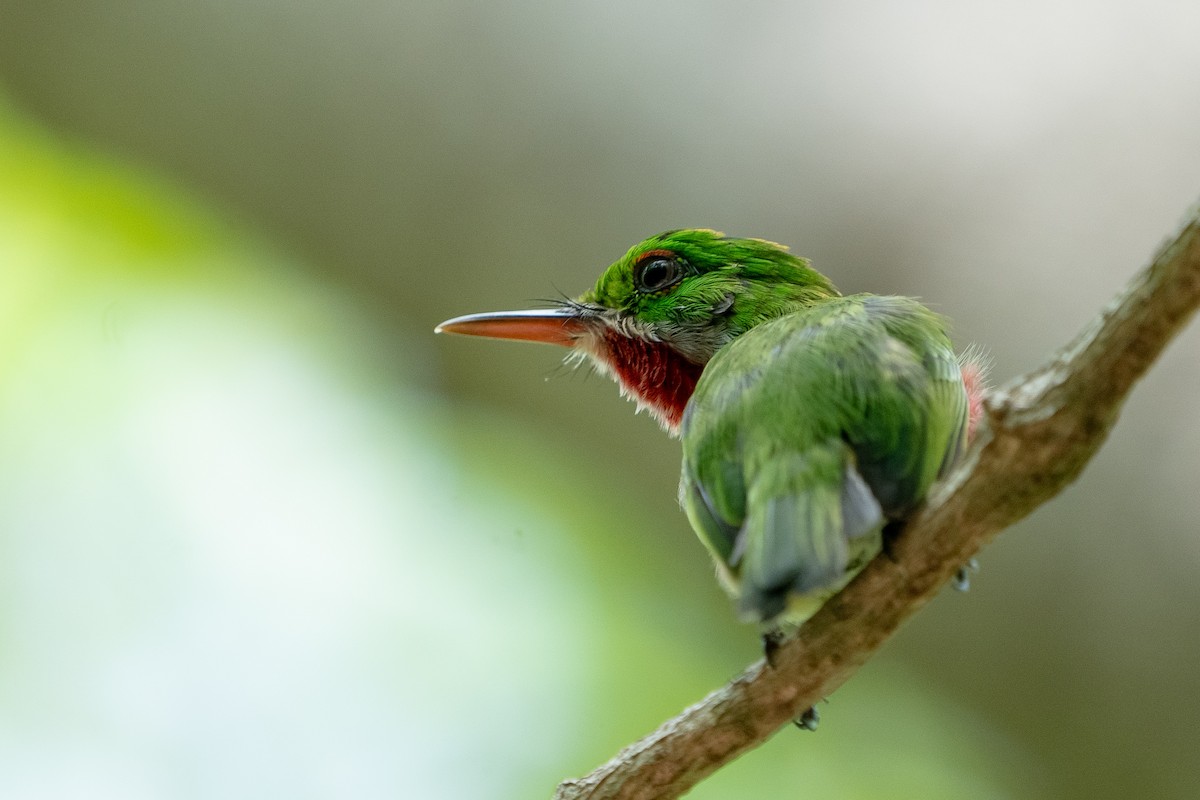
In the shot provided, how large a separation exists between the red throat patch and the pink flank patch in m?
0.79

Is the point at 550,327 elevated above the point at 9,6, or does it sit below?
below

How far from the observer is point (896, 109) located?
5.71m

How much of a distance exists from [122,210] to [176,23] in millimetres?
2314

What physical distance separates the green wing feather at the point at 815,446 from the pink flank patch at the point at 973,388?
23cm

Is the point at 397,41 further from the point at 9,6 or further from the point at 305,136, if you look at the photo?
the point at 9,6

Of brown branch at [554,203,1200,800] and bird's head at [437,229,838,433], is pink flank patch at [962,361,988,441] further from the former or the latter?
brown branch at [554,203,1200,800]

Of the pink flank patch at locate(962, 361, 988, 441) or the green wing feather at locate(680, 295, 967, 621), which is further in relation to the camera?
the pink flank patch at locate(962, 361, 988, 441)

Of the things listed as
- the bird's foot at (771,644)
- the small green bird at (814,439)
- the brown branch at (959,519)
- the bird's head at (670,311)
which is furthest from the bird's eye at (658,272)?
the brown branch at (959,519)

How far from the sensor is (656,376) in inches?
148

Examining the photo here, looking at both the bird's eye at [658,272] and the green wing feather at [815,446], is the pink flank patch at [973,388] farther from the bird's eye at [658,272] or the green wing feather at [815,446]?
the bird's eye at [658,272]

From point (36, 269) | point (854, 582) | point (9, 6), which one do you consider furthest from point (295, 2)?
point (854, 582)

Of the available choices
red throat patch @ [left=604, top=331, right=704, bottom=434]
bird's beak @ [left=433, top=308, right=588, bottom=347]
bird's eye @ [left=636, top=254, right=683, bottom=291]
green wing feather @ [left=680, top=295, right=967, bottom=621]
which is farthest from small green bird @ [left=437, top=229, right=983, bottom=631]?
bird's beak @ [left=433, top=308, right=588, bottom=347]

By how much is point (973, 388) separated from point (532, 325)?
144cm

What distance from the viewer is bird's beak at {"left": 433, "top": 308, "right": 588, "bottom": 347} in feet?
12.9
